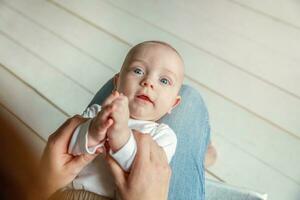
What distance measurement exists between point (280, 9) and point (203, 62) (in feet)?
0.70

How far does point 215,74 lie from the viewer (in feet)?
2.86

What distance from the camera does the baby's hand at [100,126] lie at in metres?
0.36

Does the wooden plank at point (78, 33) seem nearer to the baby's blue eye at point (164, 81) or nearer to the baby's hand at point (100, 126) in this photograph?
the baby's blue eye at point (164, 81)

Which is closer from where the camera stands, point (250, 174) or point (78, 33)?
point (250, 174)

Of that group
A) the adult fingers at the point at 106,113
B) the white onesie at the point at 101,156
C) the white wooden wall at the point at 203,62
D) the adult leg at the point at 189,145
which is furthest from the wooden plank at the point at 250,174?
the adult fingers at the point at 106,113

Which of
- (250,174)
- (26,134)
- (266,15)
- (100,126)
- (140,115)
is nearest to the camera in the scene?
(26,134)

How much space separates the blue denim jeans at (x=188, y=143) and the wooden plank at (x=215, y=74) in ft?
0.87

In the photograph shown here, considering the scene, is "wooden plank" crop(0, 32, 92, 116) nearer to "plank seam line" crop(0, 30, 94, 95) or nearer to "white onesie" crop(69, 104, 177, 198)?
"plank seam line" crop(0, 30, 94, 95)

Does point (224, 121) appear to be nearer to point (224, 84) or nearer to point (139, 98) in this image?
point (224, 84)

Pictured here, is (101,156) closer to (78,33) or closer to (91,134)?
(91,134)

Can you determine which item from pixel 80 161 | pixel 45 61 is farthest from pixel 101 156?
pixel 45 61

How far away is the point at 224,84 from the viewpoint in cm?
86

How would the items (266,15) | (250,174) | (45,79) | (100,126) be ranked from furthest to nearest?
(266,15) < (45,79) < (250,174) < (100,126)

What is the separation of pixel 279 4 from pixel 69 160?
70cm
